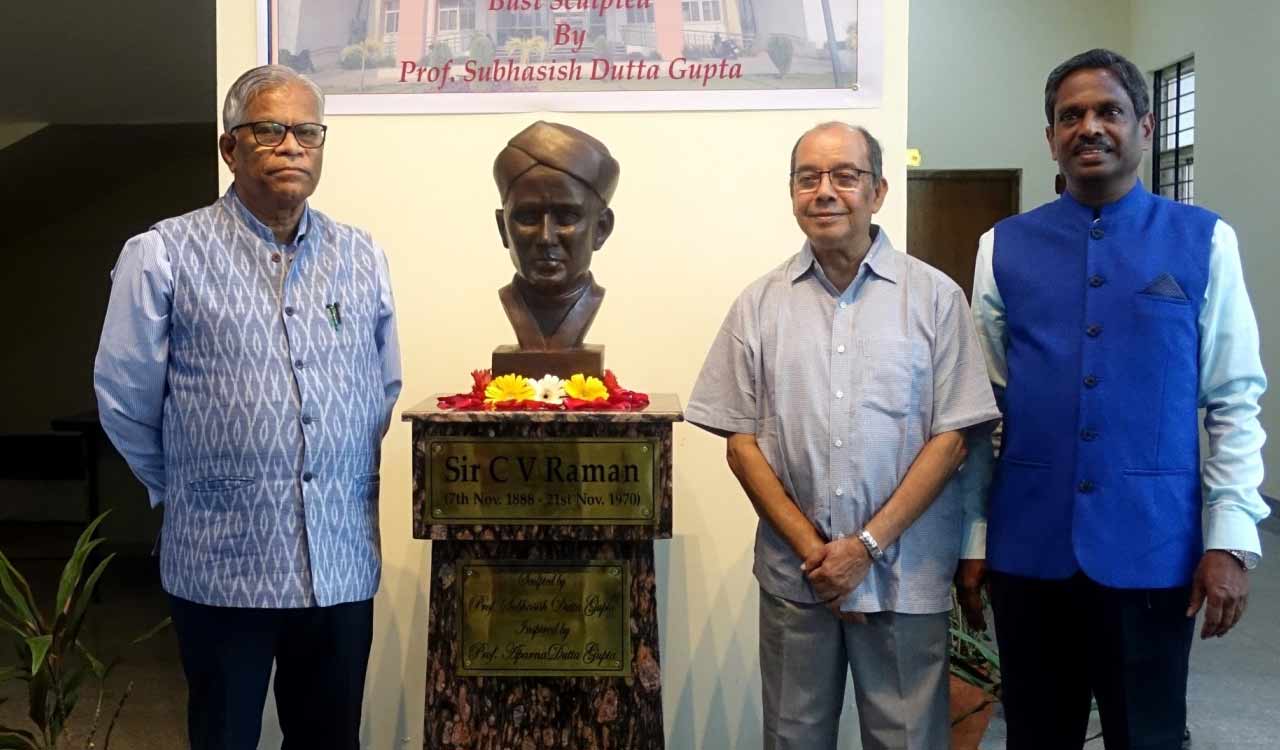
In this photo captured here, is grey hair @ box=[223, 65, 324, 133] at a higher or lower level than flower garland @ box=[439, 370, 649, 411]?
higher

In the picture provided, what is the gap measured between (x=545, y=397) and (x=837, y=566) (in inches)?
25.2

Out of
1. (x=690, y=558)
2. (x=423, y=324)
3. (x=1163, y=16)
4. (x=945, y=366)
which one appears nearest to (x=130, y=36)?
(x=423, y=324)

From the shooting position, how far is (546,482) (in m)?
2.10

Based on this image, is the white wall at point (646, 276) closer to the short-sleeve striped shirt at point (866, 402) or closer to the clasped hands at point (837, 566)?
the short-sleeve striped shirt at point (866, 402)

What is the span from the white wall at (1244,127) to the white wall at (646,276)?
4.68 metres

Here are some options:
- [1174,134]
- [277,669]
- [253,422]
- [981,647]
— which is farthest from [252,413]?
[1174,134]

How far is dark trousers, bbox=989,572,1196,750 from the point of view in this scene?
180 centimetres

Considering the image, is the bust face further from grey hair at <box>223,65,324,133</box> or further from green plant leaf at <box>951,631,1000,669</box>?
green plant leaf at <box>951,631,1000,669</box>

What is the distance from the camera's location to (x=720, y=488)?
294 cm

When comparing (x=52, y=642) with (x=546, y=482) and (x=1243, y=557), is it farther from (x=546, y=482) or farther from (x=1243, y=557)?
(x=1243, y=557)

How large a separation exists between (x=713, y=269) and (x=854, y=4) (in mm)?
729

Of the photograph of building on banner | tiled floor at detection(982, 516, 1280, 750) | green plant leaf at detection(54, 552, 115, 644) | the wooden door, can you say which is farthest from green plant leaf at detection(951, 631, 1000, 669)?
the wooden door

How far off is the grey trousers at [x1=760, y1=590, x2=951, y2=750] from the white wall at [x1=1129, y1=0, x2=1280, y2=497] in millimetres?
5365

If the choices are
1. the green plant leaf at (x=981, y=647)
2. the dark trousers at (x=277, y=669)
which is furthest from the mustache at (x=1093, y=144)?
the green plant leaf at (x=981, y=647)
